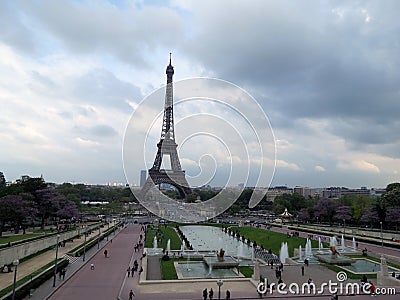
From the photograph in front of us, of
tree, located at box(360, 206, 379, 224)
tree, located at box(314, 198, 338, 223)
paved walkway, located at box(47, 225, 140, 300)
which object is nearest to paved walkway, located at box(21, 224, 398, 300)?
paved walkway, located at box(47, 225, 140, 300)

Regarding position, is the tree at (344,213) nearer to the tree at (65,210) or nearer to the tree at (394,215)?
the tree at (394,215)

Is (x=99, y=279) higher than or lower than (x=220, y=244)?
lower

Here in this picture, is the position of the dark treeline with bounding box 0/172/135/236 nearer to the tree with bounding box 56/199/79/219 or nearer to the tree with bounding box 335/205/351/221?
the tree with bounding box 56/199/79/219

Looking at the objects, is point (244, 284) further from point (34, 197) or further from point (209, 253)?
point (34, 197)

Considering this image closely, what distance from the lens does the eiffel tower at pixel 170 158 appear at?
283 feet

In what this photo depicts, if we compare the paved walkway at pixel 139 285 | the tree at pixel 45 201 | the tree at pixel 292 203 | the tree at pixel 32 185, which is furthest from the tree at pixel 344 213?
the tree at pixel 32 185

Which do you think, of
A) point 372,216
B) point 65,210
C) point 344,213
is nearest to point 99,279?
point 65,210

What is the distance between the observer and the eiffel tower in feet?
283

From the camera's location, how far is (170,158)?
90938mm

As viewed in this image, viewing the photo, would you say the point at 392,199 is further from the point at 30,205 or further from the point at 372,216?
the point at 30,205

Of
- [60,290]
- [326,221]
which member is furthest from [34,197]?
[326,221]

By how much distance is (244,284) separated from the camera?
844 inches

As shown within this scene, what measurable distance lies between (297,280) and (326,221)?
52463mm

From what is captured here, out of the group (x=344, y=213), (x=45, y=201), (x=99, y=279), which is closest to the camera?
(x=99, y=279)
